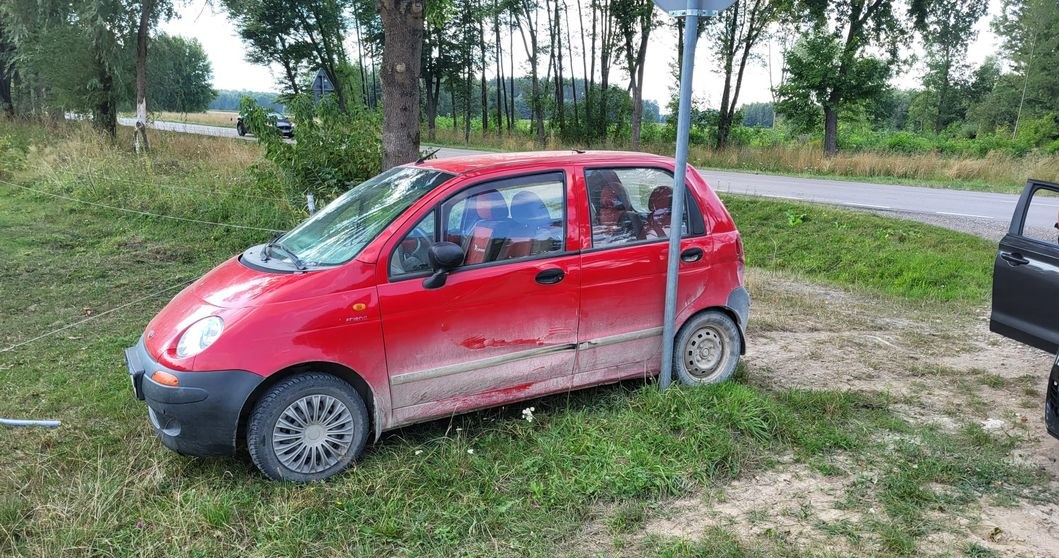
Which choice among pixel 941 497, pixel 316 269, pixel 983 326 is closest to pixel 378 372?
pixel 316 269

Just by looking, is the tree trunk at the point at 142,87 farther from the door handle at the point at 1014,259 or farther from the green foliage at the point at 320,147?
the door handle at the point at 1014,259

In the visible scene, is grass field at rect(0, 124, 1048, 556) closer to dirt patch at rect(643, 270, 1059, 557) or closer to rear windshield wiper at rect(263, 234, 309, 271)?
dirt patch at rect(643, 270, 1059, 557)

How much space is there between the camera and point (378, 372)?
12.7ft

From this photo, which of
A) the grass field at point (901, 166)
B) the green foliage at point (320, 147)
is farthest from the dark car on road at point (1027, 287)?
the grass field at point (901, 166)

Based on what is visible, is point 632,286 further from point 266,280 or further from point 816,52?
point 816,52

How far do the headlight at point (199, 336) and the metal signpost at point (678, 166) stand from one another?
2.69 meters

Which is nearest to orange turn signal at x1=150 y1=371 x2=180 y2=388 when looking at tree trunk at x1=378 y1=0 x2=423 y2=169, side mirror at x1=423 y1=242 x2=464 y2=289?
side mirror at x1=423 y1=242 x2=464 y2=289

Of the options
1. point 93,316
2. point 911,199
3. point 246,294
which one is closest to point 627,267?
point 246,294

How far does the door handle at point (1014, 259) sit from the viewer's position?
5.05 m

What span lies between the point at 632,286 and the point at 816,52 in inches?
964

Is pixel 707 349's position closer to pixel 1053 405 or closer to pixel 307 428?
pixel 1053 405

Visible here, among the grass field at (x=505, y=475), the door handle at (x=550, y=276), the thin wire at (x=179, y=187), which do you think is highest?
the door handle at (x=550, y=276)

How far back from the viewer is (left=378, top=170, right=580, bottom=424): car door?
395 cm

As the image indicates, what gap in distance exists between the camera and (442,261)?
3.87m
